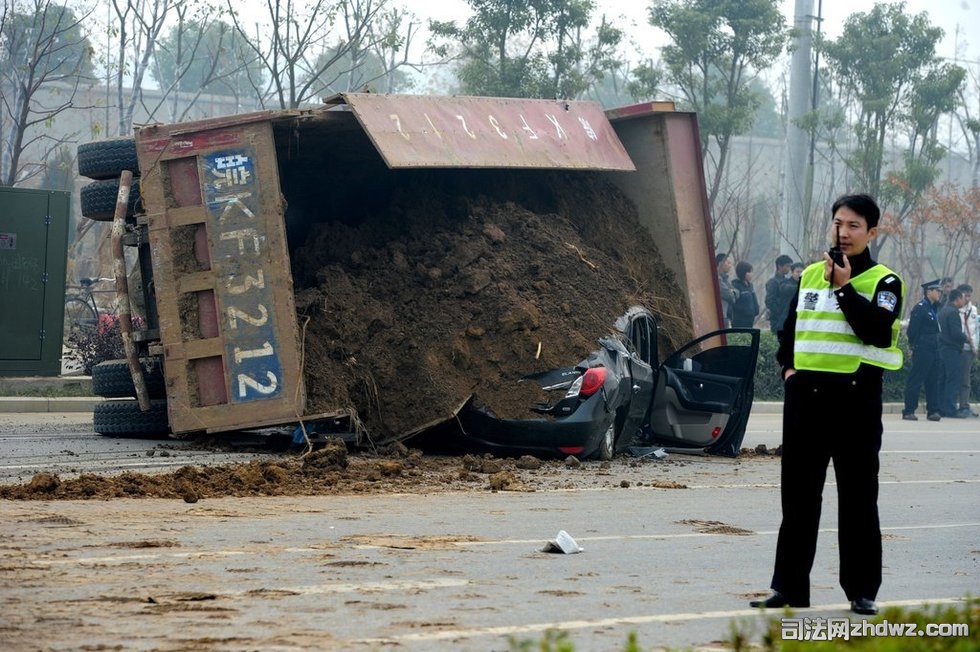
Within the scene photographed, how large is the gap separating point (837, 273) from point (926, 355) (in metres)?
18.1

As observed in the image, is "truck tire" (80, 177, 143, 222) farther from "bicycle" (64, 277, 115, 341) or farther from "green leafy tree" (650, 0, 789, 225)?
"green leafy tree" (650, 0, 789, 225)

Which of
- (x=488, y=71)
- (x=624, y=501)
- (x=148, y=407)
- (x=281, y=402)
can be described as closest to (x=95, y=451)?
(x=148, y=407)

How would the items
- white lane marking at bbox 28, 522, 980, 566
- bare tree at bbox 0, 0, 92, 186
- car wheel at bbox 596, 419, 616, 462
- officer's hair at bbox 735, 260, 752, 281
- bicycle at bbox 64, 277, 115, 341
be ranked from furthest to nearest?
bicycle at bbox 64, 277, 115, 341
bare tree at bbox 0, 0, 92, 186
officer's hair at bbox 735, 260, 752, 281
car wheel at bbox 596, 419, 616, 462
white lane marking at bbox 28, 522, 980, 566

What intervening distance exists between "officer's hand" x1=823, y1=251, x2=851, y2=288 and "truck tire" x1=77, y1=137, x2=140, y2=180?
849 centimetres

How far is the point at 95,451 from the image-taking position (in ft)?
39.7

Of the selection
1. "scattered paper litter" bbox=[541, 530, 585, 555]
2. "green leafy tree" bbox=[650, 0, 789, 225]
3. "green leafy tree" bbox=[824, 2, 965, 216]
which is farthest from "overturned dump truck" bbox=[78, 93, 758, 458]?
"green leafy tree" bbox=[824, 2, 965, 216]

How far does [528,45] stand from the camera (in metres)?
26.0

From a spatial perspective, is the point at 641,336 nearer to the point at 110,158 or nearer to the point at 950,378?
the point at 110,158

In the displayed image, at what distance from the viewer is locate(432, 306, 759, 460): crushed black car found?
11.9m

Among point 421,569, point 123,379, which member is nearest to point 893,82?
point 123,379

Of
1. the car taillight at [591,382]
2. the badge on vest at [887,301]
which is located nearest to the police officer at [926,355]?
the car taillight at [591,382]

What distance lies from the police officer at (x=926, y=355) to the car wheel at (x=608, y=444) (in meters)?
11.6

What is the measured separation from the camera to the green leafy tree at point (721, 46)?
86.5 feet

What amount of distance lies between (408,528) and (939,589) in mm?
3003
